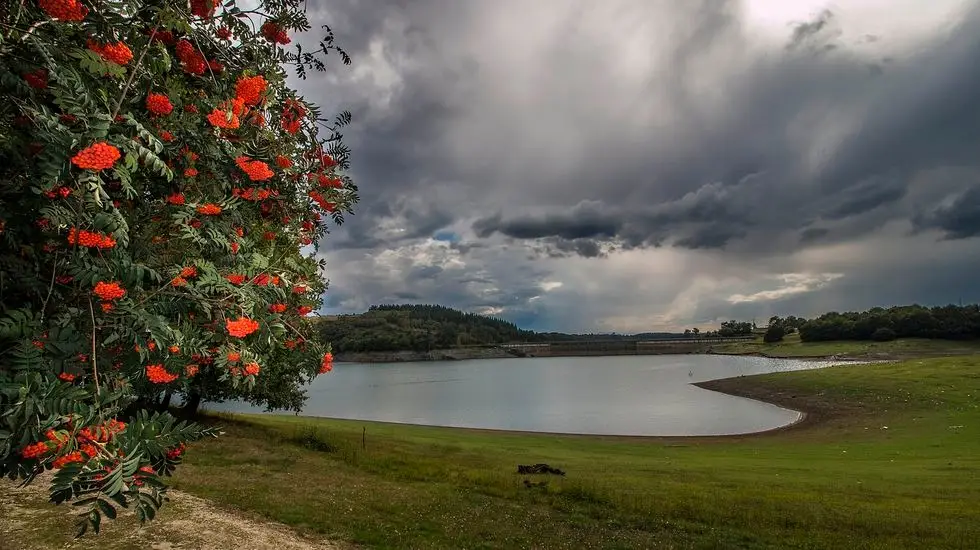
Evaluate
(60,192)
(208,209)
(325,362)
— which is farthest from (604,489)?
(60,192)

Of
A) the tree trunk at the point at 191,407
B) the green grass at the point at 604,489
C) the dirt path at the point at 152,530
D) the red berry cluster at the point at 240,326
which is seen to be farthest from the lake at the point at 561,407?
the red berry cluster at the point at 240,326

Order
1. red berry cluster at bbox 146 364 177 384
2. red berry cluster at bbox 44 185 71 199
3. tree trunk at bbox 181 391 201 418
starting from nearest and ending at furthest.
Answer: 1. red berry cluster at bbox 44 185 71 199
2. red berry cluster at bbox 146 364 177 384
3. tree trunk at bbox 181 391 201 418

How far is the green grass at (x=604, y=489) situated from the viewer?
45.7ft

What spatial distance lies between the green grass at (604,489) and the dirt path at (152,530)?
992mm

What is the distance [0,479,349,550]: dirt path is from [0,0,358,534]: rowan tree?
7170mm

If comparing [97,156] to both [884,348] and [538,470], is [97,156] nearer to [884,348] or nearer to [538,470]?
[538,470]

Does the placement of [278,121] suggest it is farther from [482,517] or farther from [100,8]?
[482,517]

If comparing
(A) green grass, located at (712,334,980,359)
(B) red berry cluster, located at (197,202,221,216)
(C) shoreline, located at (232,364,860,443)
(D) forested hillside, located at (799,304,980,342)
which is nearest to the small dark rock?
(B) red berry cluster, located at (197,202,221,216)

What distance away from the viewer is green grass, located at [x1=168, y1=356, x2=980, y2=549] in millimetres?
13930

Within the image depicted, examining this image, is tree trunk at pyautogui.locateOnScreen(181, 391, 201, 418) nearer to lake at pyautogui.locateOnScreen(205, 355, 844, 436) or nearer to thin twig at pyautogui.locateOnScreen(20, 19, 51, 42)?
lake at pyautogui.locateOnScreen(205, 355, 844, 436)

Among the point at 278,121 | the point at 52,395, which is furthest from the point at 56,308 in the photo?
the point at 278,121

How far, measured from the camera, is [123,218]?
4363 millimetres

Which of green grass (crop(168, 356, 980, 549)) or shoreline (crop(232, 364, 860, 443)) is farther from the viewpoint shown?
shoreline (crop(232, 364, 860, 443))

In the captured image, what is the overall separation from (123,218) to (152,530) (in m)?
11.1
